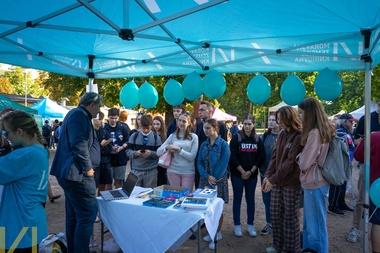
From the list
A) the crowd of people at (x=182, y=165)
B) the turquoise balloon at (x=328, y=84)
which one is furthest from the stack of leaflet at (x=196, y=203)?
the turquoise balloon at (x=328, y=84)

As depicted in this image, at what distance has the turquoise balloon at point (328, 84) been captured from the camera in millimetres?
4070

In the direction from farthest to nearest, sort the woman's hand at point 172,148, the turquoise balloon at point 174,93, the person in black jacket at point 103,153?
the turquoise balloon at point 174,93, the person in black jacket at point 103,153, the woman's hand at point 172,148

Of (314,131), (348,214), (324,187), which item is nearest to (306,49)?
(314,131)

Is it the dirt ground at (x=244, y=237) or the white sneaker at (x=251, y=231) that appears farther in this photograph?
the white sneaker at (x=251, y=231)

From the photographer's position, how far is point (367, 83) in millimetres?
3443

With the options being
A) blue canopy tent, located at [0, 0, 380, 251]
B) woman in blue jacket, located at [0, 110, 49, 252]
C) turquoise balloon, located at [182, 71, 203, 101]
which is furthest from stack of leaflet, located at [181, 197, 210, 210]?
turquoise balloon, located at [182, 71, 203, 101]

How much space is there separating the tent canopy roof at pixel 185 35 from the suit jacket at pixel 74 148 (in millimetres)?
1192

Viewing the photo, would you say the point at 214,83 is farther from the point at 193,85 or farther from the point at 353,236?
the point at 353,236

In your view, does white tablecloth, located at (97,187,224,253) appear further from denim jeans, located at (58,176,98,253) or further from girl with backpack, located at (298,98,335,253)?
girl with backpack, located at (298,98,335,253)

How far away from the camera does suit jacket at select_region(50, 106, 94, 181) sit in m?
2.69

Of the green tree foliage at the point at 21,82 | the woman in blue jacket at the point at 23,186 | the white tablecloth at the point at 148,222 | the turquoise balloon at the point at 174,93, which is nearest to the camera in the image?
the woman in blue jacket at the point at 23,186

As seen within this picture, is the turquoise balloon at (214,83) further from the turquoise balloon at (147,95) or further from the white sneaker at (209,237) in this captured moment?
the white sneaker at (209,237)

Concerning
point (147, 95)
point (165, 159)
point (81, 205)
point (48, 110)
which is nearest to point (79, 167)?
point (81, 205)

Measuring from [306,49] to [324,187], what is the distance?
2131mm
